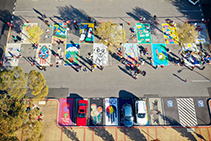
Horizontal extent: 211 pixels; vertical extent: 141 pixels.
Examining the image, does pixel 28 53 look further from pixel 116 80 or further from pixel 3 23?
pixel 116 80

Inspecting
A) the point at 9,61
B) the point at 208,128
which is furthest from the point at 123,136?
the point at 9,61

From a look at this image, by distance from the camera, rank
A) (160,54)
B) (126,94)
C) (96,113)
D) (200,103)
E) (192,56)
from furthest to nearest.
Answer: (160,54) < (192,56) < (126,94) < (200,103) < (96,113)

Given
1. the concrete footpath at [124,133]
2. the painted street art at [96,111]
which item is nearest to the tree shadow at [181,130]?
the concrete footpath at [124,133]

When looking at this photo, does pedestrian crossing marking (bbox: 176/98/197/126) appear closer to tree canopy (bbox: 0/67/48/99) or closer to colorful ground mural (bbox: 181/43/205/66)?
colorful ground mural (bbox: 181/43/205/66)

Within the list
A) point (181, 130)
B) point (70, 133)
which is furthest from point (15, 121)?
point (181, 130)

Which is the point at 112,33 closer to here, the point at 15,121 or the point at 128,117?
the point at 128,117

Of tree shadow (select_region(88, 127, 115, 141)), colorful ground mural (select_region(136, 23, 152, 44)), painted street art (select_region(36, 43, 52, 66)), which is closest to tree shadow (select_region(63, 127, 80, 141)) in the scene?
tree shadow (select_region(88, 127, 115, 141))
